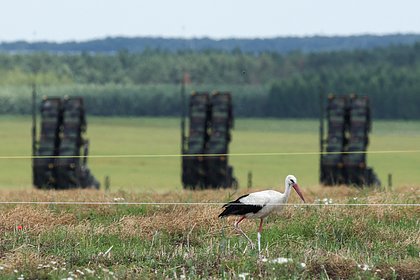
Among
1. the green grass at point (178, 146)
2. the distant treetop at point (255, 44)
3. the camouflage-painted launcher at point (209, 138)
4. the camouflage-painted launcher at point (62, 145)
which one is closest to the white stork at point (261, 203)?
the camouflage-painted launcher at point (62, 145)

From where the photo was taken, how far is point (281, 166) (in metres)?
95.1

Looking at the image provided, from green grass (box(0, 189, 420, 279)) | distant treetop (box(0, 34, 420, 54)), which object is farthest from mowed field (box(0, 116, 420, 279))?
distant treetop (box(0, 34, 420, 54))

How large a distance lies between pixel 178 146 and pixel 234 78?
7.10m

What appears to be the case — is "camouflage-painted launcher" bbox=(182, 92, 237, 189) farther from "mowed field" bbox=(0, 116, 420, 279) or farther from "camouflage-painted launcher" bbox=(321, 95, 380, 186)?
"mowed field" bbox=(0, 116, 420, 279)

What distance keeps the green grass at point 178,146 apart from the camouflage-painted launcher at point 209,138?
28.1m

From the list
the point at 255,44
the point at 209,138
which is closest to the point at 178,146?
the point at 255,44

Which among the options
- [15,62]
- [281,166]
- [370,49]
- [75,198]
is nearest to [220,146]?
[75,198]

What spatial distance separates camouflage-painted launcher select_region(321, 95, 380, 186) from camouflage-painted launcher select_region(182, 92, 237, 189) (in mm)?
3531

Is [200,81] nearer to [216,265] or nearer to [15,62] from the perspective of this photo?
[15,62]

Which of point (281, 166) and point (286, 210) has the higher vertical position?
point (286, 210)

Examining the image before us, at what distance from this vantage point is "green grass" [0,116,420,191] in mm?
88062

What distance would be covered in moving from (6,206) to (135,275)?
18.5 ft

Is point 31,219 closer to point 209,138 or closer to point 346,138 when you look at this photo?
point 346,138

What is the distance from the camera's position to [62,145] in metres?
46.4
